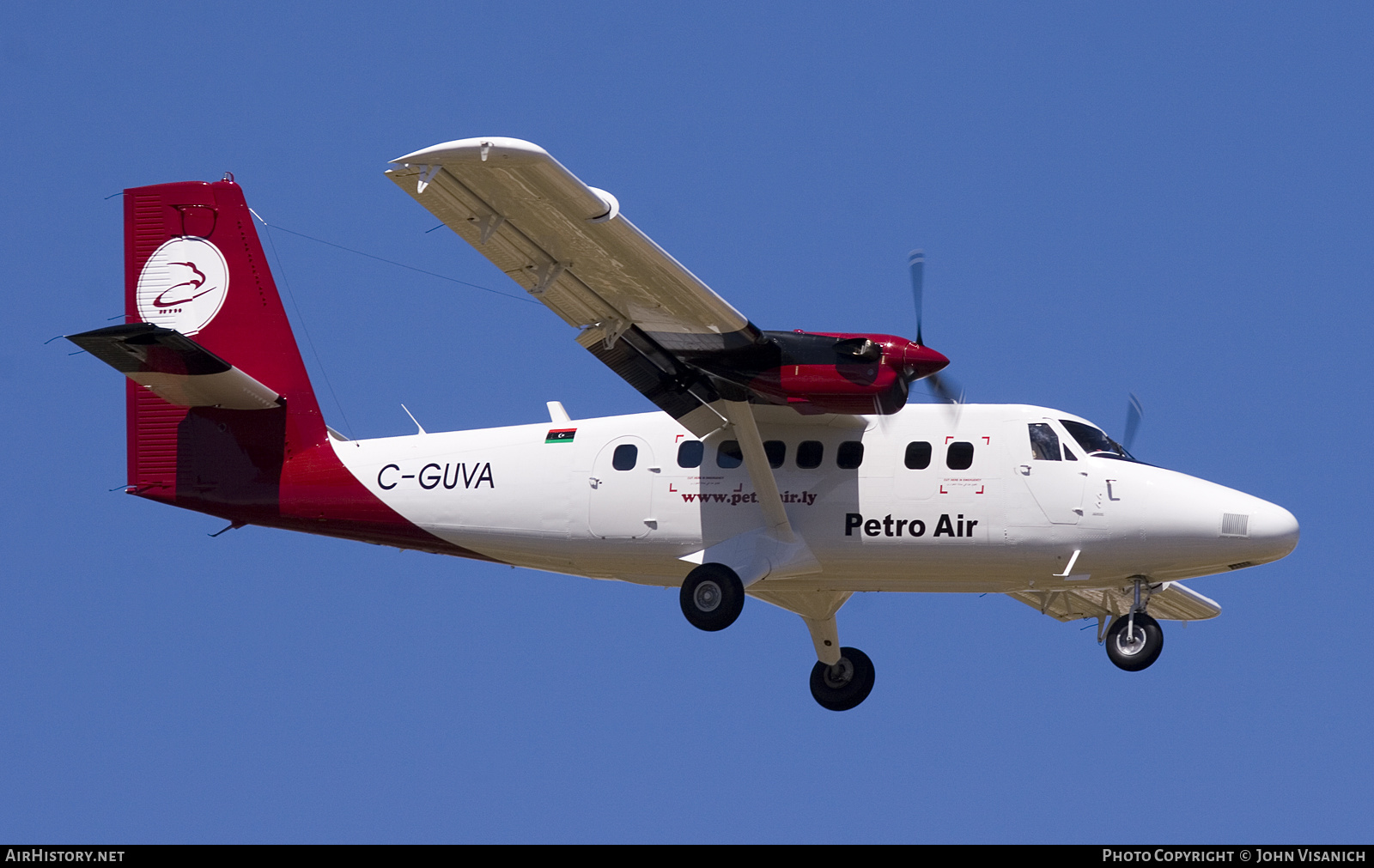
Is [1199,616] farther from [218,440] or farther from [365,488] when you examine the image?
[218,440]

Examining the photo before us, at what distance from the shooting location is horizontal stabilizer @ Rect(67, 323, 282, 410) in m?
19.3

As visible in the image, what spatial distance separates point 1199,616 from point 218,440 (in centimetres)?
1077

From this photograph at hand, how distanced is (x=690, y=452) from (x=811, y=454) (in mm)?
1197

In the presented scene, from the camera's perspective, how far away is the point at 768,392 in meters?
18.8

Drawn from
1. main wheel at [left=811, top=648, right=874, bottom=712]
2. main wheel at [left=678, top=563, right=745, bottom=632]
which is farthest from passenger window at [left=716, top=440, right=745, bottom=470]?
main wheel at [left=811, top=648, right=874, bottom=712]

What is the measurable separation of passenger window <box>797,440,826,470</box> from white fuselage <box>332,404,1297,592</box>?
0.04 metres

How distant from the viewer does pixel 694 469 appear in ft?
63.8

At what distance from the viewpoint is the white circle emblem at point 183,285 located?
69.8ft

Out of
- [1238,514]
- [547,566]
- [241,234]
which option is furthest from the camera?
→ [241,234]

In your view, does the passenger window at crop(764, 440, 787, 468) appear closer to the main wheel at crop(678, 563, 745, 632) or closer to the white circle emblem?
the main wheel at crop(678, 563, 745, 632)

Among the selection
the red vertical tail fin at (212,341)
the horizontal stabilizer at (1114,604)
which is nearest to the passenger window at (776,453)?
the horizontal stabilizer at (1114,604)

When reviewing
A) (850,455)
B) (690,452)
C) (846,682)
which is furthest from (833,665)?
(690,452)

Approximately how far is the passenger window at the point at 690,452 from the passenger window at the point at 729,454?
0.18 metres

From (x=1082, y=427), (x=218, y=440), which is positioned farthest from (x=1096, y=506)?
(x=218, y=440)
